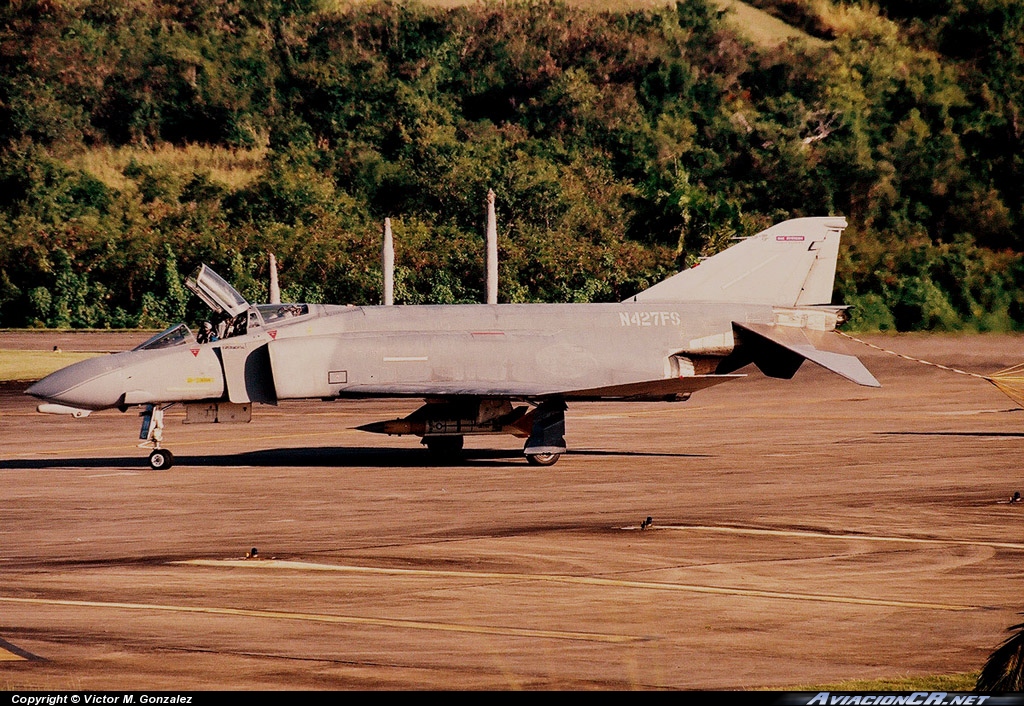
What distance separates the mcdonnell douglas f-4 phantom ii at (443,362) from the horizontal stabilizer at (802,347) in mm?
34

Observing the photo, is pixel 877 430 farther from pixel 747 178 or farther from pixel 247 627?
pixel 747 178

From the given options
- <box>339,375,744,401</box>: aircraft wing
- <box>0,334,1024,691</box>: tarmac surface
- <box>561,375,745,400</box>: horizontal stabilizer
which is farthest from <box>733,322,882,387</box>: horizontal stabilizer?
<box>0,334,1024,691</box>: tarmac surface

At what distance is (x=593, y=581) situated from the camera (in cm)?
1323

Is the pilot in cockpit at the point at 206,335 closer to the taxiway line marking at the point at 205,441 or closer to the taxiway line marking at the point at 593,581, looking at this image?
the taxiway line marking at the point at 205,441

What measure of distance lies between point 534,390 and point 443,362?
5.54 ft

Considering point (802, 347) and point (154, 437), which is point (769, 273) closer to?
point (802, 347)

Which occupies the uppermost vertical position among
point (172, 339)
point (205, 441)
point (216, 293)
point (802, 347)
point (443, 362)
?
point (216, 293)

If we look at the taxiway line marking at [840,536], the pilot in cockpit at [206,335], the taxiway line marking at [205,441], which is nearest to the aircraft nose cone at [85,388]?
the pilot in cockpit at [206,335]

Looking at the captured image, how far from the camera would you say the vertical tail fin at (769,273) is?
24.6 metres

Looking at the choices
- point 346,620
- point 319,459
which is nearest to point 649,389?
point 319,459

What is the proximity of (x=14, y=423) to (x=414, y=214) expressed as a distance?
126 feet

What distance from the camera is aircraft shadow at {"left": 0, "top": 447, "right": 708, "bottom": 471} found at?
23.7m

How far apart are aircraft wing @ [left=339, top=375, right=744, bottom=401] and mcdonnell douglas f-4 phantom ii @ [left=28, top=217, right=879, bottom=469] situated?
1.0 inches

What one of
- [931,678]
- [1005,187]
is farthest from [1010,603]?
[1005,187]
